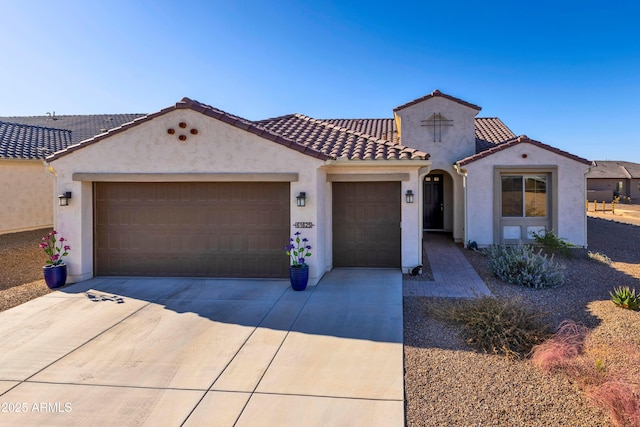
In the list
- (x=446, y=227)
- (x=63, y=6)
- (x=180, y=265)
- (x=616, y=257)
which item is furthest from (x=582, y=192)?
(x=63, y=6)

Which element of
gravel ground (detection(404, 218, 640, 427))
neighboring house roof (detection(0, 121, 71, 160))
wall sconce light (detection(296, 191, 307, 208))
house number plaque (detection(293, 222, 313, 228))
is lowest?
gravel ground (detection(404, 218, 640, 427))

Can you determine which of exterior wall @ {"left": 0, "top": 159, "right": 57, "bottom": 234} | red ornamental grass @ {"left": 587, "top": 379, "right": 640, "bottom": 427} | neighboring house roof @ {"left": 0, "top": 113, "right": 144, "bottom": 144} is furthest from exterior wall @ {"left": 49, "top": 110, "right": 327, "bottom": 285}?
neighboring house roof @ {"left": 0, "top": 113, "right": 144, "bottom": 144}

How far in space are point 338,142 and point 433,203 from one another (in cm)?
901

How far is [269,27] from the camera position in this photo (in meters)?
14.0

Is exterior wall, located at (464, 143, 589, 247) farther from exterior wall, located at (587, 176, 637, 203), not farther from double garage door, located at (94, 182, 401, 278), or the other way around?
exterior wall, located at (587, 176, 637, 203)

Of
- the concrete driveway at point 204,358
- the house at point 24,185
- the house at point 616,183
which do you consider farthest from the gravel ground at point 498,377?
the house at point 616,183

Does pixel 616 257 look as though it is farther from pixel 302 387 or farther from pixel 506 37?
pixel 302 387

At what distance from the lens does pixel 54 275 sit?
29.7 feet

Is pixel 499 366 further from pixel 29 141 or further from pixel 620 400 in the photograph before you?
pixel 29 141

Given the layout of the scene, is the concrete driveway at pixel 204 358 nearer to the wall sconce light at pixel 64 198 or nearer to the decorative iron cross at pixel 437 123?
the wall sconce light at pixel 64 198

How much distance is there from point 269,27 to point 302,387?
12821 mm

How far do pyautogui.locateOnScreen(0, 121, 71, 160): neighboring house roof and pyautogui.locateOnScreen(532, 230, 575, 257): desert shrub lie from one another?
65.2 feet

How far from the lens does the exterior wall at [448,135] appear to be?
16047 millimetres

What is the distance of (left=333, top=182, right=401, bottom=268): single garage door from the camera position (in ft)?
34.8
